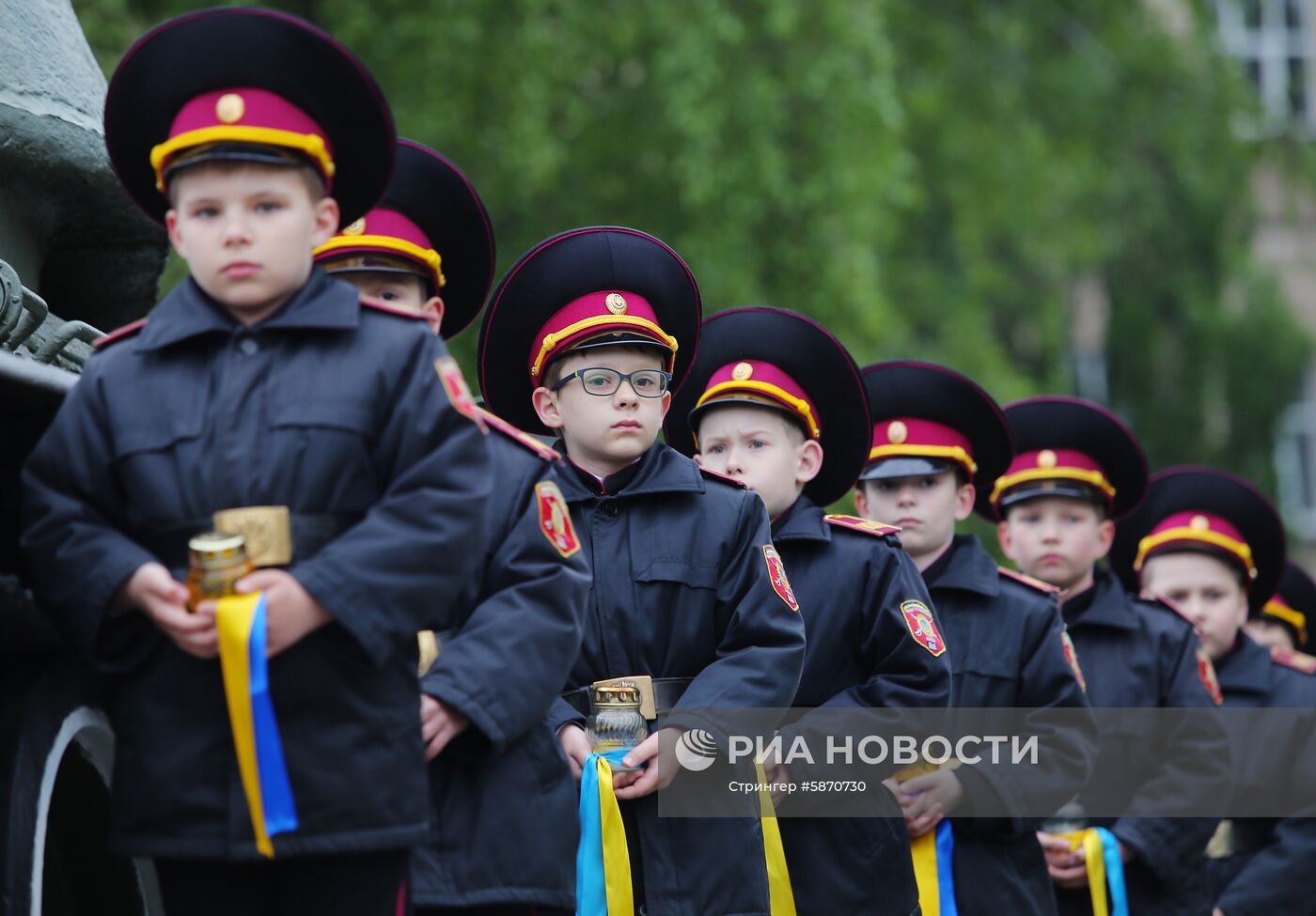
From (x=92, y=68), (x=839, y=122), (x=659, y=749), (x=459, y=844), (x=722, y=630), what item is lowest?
(x=459, y=844)

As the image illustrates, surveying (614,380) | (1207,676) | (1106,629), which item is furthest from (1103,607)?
(614,380)

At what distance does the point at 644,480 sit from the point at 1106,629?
260 cm

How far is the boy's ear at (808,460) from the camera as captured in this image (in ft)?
17.8

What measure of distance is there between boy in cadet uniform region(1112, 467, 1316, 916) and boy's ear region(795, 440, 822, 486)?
2599mm

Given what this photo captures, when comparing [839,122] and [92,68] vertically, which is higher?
[839,122]

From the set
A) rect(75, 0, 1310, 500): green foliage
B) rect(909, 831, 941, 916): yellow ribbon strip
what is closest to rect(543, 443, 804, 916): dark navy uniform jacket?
rect(909, 831, 941, 916): yellow ribbon strip

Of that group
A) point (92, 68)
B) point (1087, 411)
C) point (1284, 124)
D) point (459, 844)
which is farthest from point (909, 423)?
point (1284, 124)

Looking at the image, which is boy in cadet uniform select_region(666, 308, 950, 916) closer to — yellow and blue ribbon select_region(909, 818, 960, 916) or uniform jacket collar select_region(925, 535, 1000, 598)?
yellow and blue ribbon select_region(909, 818, 960, 916)

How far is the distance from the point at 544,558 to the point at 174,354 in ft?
2.50

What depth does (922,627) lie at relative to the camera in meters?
5.22

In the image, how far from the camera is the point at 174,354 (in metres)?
3.47

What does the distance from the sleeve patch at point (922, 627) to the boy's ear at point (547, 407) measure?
101 centimetres

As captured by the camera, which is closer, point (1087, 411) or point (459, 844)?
point (459, 844)

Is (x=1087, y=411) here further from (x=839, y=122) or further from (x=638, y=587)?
(x=839, y=122)
